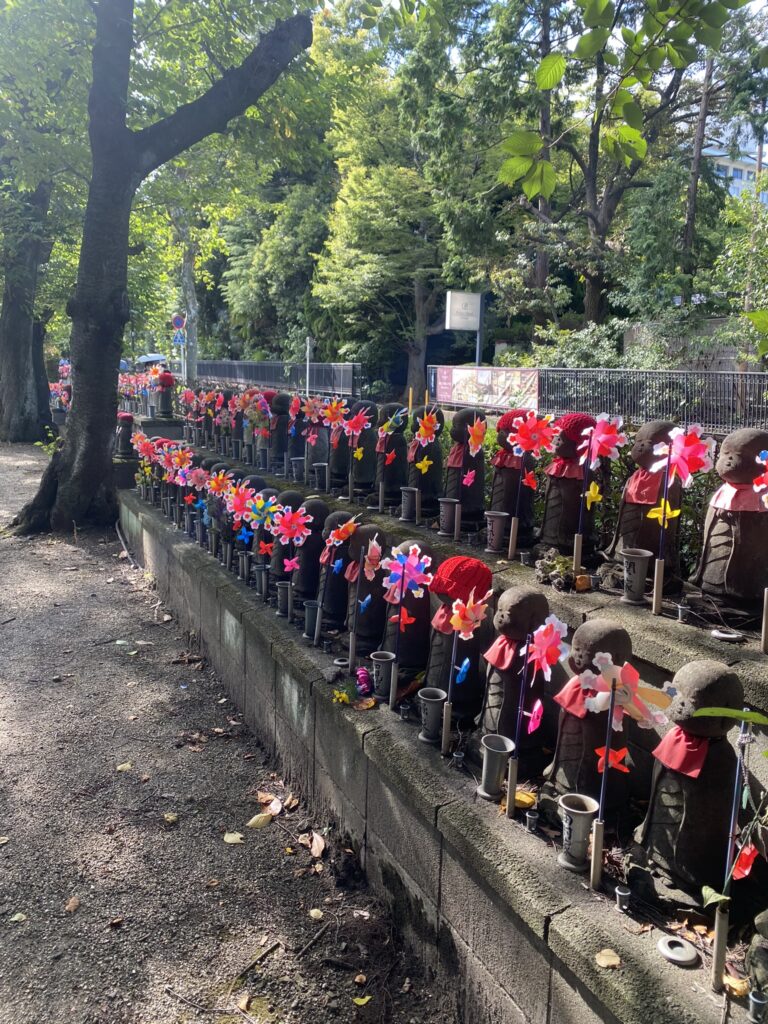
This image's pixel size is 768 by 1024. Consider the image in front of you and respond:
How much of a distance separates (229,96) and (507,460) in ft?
23.3

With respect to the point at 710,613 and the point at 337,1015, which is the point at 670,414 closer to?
the point at 710,613

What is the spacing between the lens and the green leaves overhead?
1.96 meters

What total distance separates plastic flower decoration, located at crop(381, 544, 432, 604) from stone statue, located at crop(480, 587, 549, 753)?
54cm

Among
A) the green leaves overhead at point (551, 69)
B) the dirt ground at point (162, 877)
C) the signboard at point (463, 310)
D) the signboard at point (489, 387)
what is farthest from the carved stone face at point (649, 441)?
the signboard at point (463, 310)

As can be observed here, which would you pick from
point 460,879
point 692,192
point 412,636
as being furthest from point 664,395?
point 460,879

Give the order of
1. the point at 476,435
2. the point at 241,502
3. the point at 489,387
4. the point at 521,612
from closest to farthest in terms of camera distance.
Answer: the point at 521,612 < the point at 476,435 < the point at 241,502 < the point at 489,387

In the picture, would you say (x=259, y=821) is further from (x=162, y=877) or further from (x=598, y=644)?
(x=598, y=644)

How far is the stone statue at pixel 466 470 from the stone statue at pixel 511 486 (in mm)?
291

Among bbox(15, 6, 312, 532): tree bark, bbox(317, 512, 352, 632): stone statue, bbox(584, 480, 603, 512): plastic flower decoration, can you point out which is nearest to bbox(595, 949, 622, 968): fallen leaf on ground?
bbox(584, 480, 603, 512): plastic flower decoration

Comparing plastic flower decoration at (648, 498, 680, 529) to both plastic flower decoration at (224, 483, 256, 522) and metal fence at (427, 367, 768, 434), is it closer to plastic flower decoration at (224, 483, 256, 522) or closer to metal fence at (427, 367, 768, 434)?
plastic flower decoration at (224, 483, 256, 522)

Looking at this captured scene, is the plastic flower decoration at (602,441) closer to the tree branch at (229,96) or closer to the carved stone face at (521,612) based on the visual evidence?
the carved stone face at (521,612)

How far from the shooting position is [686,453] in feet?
9.79

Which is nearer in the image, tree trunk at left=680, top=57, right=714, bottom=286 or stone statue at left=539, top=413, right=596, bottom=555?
stone statue at left=539, top=413, right=596, bottom=555

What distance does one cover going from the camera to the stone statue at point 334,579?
3869mm
